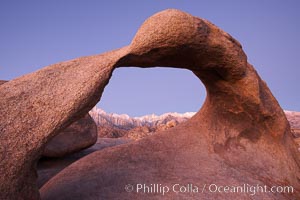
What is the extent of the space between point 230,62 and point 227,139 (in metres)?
1.20

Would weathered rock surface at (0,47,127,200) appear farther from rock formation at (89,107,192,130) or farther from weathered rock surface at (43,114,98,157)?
rock formation at (89,107,192,130)

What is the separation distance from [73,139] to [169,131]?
120 inches

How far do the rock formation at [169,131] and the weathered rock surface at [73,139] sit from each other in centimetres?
267

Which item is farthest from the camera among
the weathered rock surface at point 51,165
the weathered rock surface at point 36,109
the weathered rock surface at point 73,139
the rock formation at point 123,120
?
the rock formation at point 123,120

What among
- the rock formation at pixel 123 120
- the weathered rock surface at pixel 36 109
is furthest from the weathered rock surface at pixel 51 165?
the rock formation at pixel 123 120

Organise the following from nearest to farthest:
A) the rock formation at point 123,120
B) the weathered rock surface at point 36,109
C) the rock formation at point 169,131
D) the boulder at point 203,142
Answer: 1. the weathered rock surface at point 36,109
2. the rock formation at point 169,131
3. the boulder at point 203,142
4. the rock formation at point 123,120

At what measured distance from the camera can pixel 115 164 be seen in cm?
350

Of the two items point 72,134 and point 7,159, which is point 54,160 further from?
point 7,159

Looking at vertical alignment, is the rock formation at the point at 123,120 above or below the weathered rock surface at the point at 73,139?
below

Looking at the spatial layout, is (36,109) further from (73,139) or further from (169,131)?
(73,139)

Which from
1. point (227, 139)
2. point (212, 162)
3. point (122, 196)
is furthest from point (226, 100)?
point (122, 196)

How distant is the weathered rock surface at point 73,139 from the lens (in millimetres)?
6219

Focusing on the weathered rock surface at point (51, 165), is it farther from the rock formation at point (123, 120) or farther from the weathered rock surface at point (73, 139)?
the rock formation at point (123, 120)

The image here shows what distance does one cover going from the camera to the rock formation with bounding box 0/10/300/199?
2170mm
